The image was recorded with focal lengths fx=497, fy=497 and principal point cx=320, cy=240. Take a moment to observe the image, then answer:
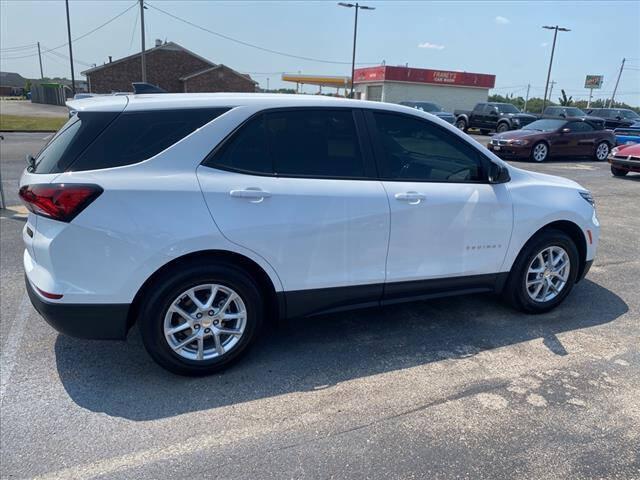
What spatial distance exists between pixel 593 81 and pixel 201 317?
68.5m

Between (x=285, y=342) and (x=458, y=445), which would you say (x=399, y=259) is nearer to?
(x=285, y=342)

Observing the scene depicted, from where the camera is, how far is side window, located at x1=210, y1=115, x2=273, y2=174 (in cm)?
318

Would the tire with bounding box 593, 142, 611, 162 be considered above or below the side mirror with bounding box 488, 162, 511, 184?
below

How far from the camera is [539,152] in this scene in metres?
16.9

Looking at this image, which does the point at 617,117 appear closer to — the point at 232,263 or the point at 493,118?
the point at 493,118

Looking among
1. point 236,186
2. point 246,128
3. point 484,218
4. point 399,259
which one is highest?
point 246,128

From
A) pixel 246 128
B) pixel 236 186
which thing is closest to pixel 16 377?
pixel 236 186

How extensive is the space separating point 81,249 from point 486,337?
9.89ft

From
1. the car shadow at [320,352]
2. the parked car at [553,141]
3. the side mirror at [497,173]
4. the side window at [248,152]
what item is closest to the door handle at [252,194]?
the side window at [248,152]

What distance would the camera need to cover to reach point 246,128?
3256mm

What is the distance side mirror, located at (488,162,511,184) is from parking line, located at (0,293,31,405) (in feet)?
12.2

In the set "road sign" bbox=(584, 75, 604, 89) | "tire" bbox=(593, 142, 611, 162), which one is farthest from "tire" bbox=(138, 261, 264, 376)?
"road sign" bbox=(584, 75, 604, 89)

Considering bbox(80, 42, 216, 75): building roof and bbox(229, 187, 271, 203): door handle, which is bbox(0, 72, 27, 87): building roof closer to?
bbox(80, 42, 216, 75): building roof

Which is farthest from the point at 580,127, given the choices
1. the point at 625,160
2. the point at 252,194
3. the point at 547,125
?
the point at 252,194
